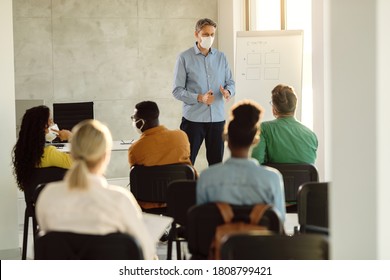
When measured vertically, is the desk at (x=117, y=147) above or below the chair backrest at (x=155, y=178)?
above

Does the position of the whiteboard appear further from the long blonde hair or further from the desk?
the long blonde hair

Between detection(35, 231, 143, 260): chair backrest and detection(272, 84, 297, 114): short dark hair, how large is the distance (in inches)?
97.0

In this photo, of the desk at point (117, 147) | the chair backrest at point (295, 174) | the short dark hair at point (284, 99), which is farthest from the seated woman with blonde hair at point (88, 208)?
the desk at point (117, 147)

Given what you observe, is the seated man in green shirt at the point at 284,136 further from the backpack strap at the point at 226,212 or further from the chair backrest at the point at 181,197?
the backpack strap at the point at 226,212

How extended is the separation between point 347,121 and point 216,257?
78cm

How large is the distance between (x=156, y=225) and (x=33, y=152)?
2.25 metres

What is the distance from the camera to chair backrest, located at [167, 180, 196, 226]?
15.2ft

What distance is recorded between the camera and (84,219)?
3283 millimetres

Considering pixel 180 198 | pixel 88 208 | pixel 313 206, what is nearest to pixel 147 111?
pixel 180 198

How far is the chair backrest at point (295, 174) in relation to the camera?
16.8ft

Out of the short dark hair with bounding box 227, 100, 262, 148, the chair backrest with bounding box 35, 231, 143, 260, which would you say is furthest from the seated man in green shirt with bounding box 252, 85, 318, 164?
the chair backrest with bounding box 35, 231, 143, 260

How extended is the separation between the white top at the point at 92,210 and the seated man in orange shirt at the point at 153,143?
2.42 meters
